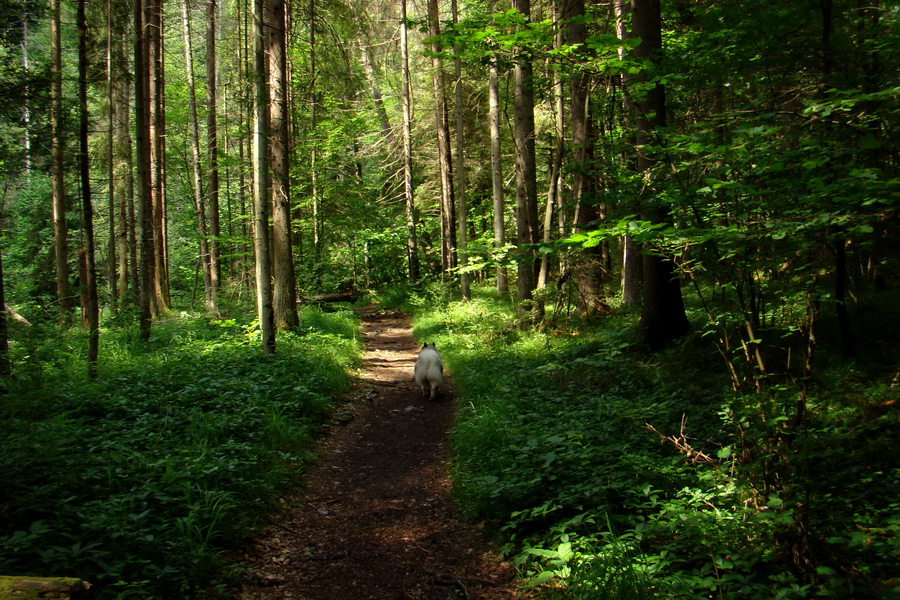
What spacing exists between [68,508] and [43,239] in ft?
95.8

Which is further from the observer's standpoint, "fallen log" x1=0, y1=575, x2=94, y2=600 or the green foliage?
the green foliage

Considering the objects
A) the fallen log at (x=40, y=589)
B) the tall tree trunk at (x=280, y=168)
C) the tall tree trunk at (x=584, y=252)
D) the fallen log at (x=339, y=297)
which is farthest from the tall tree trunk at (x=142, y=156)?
the fallen log at (x=339, y=297)

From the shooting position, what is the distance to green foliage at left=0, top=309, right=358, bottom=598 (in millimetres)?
3420

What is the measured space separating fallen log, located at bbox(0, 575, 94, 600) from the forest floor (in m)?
1.26

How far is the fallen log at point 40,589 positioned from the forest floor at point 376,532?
1262 mm

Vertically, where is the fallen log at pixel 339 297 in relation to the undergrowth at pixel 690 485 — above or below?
above

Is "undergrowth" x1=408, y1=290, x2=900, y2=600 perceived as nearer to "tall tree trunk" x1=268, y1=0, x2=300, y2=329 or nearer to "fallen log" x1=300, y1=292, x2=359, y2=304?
"tall tree trunk" x1=268, y1=0, x2=300, y2=329

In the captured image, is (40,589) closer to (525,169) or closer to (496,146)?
(525,169)

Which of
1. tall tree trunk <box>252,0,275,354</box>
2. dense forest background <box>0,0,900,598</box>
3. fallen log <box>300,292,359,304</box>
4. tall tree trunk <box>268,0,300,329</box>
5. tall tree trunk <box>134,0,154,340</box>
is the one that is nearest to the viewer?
dense forest background <box>0,0,900,598</box>

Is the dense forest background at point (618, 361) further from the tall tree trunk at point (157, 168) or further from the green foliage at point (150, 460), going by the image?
the tall tree trunk at point (157, 168)

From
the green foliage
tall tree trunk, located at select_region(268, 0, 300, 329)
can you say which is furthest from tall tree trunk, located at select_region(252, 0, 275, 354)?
the green foliage

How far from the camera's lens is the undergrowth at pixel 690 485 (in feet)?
9.92

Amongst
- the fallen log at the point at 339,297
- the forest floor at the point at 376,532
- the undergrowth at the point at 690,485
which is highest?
the fallen log at the point at 339,297

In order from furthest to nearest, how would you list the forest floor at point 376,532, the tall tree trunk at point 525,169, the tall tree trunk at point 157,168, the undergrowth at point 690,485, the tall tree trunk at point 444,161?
1. the tall tree trunk at point 444,161
2. the tall tree trunk at point 157,168
3. the tall tree trunk at point 525,169
4. the forest floor at point 376,532
5. the undergrowth at point 690,485
